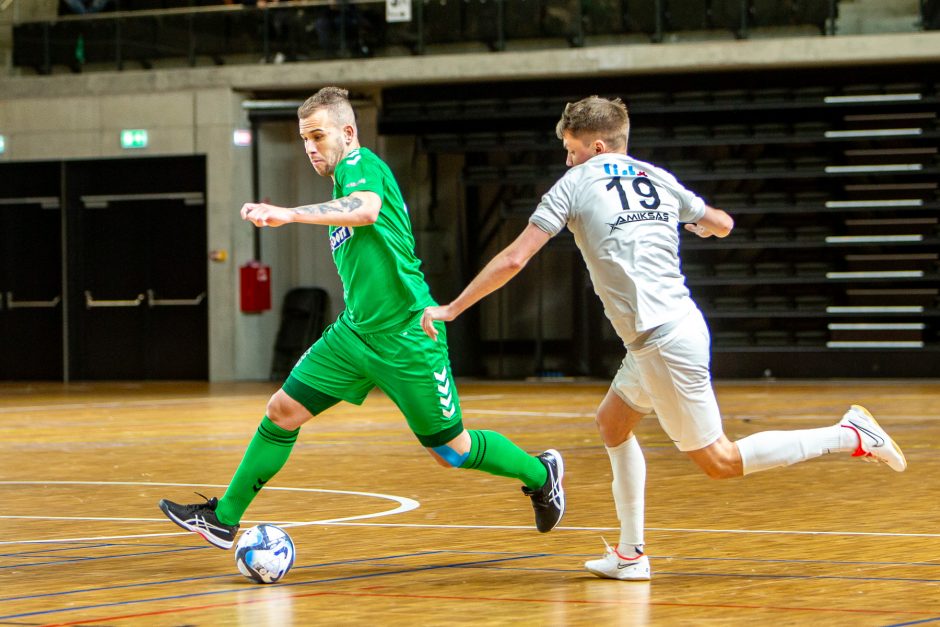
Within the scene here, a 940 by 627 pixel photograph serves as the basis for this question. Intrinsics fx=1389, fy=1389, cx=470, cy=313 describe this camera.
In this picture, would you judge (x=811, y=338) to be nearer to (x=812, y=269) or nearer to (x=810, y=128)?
(x=812, y=269)

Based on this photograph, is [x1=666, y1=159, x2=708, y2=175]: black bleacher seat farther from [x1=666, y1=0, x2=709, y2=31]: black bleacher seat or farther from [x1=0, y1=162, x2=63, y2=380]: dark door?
[x1=0, y1=162, x2=63, y2=380]: dark door

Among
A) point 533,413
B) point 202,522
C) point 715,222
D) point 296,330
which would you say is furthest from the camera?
point 296,330

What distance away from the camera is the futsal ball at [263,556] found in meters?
4.46

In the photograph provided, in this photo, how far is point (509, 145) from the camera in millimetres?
19562

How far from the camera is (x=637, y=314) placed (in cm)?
446

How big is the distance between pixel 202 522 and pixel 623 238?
180 centimetres

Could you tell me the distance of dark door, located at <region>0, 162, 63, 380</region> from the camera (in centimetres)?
2136

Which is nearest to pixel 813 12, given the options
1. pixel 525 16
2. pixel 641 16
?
pixel 641 16

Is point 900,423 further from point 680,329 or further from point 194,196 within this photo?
point 194,196

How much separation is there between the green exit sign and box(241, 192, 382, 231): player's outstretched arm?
16.6 metres

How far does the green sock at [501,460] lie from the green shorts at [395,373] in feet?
0.44

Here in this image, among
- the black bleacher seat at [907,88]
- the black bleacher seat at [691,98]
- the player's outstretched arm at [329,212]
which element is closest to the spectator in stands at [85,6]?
the black bleacher seat at [691,98]

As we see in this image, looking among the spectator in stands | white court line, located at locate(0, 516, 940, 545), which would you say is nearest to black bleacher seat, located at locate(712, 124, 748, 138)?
the spectator in stands

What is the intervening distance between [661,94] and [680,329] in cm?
1501
